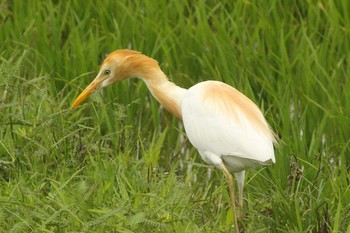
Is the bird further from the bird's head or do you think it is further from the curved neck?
the bird's head

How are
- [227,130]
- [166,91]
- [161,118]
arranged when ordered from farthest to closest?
[161,118], [166,91], [227,130]

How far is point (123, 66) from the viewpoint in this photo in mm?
4664

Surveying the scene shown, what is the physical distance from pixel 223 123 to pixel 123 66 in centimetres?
57

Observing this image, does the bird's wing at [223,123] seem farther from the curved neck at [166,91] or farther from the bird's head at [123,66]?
the bird's head at [123,66]

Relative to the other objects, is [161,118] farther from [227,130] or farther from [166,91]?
[227,130]

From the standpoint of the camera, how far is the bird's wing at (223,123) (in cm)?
425

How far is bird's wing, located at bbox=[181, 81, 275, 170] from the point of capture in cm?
425

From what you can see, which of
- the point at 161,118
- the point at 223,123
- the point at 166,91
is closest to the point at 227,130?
the point at 223,123

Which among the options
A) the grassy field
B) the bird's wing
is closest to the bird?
the bird's wing

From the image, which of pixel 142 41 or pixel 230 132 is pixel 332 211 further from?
pixel 142 41

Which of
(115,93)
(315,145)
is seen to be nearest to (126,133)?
(115,93)

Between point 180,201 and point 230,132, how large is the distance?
0.33m

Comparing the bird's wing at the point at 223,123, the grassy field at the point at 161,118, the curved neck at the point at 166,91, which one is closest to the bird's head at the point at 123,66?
the curved neck at the point at 166,91

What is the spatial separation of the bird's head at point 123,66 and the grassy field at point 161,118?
18 cm
